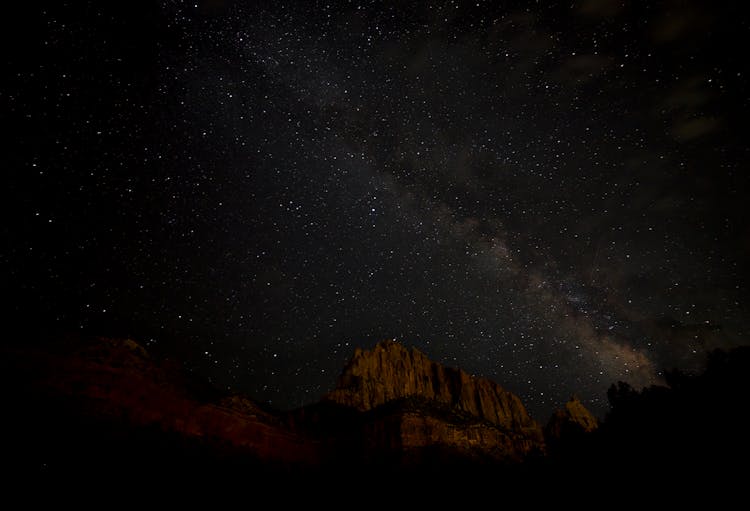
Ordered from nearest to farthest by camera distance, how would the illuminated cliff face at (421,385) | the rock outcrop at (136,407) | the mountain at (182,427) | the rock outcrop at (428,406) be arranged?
1. the mountain at (182,427)
2. the rock outcrop at (136,407)
3. the rock outcrop at (428,406)
4. the illuminated cliff face at (421,385)

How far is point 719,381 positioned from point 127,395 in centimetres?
3212

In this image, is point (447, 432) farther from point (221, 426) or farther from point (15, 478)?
point (15, 478)

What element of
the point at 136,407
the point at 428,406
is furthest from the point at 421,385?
the point at 136,407

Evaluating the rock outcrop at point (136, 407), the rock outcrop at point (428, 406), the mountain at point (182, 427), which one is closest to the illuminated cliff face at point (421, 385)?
the rock outcrop at point (428, 406)

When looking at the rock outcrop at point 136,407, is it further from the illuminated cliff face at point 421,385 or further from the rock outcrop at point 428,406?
the illuminated cliff face at point 421,385

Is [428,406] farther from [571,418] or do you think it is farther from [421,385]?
[571,418]

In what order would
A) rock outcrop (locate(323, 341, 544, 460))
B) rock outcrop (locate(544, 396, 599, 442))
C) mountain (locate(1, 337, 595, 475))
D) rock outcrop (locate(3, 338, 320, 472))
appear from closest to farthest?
1. mountain (locate(1, 337, 595, 475))
2. rock outcrop (locate(3, 338, 320, 472))
3. rock outcrop (locate(323, 341, 544, 460))
4. rock outcrop (locate(544, 396, 599, 442))

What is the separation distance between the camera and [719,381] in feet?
37.2

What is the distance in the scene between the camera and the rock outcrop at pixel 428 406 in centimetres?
3216

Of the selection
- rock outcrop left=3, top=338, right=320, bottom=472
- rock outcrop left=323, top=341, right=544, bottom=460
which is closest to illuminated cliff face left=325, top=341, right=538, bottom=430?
rock outcrop left=323, top=341, right=544, bottom=460

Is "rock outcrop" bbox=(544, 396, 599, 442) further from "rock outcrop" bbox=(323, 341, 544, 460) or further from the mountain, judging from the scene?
the mountain

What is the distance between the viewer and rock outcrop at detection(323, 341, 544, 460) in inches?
1266

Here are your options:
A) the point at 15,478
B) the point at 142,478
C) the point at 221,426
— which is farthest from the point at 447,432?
the point at 15,478

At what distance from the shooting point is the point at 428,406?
115 ft
